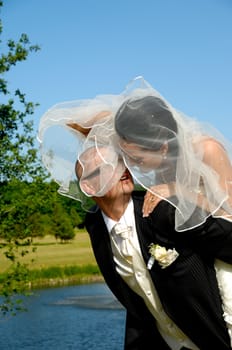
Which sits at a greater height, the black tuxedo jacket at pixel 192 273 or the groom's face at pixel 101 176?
the groom's face at pixel 101 176

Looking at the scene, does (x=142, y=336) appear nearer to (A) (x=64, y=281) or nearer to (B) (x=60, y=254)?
(A) (x=64, y=281)

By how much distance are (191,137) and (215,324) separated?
0.67 metres

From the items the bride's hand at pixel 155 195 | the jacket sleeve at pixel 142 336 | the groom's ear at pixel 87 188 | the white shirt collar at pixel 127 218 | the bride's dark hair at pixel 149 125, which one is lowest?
the jacket sleeve at pixel 142 336

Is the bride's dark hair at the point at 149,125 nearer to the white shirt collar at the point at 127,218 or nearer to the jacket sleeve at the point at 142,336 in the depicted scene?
the white shirt collar at the point at 127,218

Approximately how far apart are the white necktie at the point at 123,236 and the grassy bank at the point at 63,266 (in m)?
16.7

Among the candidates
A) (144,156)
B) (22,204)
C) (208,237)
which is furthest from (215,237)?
(22,204)

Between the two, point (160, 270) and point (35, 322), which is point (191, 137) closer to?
point (160, 270)

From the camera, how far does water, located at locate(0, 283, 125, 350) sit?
679 inches

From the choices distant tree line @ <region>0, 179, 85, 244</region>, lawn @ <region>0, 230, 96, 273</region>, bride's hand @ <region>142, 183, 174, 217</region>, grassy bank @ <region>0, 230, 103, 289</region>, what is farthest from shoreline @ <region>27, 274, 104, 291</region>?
bride's hand @ <region>142, 183, 174, 217</region>

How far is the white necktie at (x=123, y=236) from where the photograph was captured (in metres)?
2.42

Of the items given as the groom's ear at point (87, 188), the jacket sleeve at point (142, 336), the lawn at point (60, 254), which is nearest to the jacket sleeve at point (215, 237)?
the groom's ear at point (87, 188)

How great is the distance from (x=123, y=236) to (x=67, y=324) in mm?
17703

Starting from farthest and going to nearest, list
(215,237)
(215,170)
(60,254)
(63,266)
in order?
(60,254)
(63,266)
(215,170)
(215,237)

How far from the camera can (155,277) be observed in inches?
93.4
